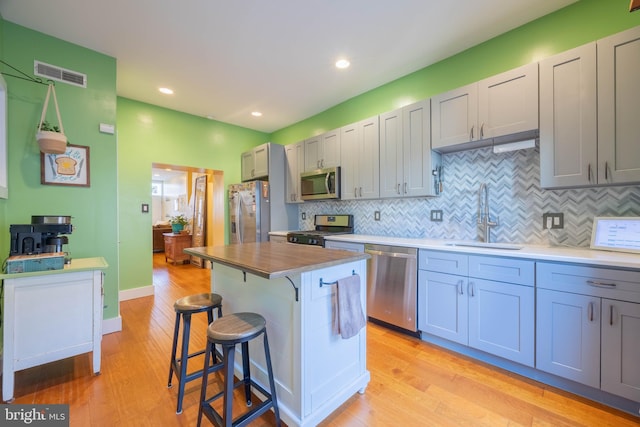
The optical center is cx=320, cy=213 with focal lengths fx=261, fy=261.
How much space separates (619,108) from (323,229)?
3253 millimetres

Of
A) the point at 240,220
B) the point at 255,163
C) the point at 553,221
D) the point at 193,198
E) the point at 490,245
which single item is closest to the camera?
the point at 553,221

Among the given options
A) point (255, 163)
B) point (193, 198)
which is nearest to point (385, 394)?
point (255, 163)

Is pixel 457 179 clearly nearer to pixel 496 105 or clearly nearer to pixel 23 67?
pixel 496 105

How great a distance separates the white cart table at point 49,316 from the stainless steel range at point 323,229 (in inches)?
83.9

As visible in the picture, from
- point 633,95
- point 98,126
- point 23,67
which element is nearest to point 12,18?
point 23,67

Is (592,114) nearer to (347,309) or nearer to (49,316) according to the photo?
(347,309)

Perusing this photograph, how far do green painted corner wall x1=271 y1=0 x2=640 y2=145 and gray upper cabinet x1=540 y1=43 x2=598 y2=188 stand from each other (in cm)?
38

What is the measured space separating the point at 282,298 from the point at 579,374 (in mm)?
1976

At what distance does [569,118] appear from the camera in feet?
6.37

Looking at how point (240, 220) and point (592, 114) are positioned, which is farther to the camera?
point (240, 220)

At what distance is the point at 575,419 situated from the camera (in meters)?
1.54

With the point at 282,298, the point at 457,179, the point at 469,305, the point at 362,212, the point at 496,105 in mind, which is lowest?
the point at 469,305

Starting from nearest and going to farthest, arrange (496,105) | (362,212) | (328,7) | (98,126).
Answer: (328,7)
(496,105)
(98,126)
(362,212)

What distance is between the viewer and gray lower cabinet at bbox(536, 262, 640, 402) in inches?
60.0
